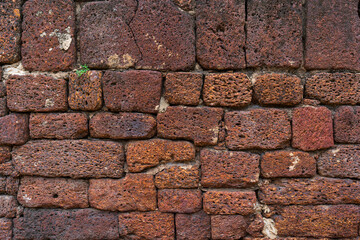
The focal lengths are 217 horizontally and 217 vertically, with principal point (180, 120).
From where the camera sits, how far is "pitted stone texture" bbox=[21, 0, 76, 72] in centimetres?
204

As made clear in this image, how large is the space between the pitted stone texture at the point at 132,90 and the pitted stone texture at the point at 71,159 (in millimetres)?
402

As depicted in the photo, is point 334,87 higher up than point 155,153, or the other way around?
point 334,87

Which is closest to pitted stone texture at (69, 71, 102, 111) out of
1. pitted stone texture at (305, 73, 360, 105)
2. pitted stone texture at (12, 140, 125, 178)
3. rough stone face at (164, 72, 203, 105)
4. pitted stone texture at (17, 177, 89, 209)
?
pitted stone texture at (12, 140, 125, 178)

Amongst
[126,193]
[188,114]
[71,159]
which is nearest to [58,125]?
[71,159]

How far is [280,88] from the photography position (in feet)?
6.59

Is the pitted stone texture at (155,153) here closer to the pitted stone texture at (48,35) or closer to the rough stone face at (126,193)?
the rough stone face at (126,193)

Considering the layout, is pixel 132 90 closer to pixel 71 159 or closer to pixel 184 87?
pixel 184 87

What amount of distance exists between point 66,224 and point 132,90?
Result: 4.85ft

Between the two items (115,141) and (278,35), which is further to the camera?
(115,141)

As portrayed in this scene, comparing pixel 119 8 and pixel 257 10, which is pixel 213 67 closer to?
pixel 257 10

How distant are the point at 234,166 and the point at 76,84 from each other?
5.53ft

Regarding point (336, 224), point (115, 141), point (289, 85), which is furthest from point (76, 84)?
point (336, 224)

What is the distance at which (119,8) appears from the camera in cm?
201

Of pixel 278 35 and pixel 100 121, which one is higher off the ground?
pixel 278 35
